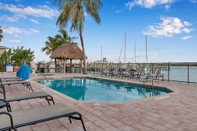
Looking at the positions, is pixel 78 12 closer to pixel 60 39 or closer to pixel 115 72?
pixel 115 72

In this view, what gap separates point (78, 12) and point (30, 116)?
553 inches

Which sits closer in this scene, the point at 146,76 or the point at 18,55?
the point at 146,76

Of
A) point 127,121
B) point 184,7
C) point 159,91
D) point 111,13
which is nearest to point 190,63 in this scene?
point 159,91

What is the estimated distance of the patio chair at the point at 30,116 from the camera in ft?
5.83

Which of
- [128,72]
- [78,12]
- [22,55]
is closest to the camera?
[128,72]

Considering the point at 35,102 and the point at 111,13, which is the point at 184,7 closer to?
the point at 111,13

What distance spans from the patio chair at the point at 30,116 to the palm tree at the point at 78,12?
529 inches

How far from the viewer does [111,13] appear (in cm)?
1644

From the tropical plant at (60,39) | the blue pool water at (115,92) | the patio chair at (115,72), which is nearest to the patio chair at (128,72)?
the patio chair at (115,72)

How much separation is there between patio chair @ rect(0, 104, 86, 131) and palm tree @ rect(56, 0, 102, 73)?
1343 cm

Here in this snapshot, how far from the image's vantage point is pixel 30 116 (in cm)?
203

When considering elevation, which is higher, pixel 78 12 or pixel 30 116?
pixel 78 12

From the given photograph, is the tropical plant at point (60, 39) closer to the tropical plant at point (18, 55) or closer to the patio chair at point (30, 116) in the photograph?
the tropical plant at point (18, 55)

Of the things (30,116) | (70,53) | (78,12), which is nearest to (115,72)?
(70,53)
